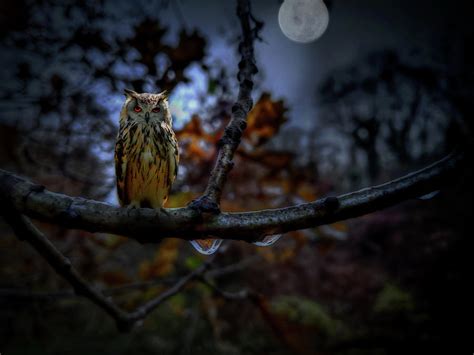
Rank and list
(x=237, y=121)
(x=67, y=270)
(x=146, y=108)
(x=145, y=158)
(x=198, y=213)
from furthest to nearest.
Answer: (x=146, y=108), (x=145, y=158), (x=67, y=270), (x=237, y=121), (x=198, y=213)

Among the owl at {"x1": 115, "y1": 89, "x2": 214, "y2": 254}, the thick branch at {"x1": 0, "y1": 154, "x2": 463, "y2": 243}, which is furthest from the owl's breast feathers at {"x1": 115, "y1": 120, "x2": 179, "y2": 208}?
the thick branch at {"x1": 0, "y1": 154, "x2": 463, "y2": 243}

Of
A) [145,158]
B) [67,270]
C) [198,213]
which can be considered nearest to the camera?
[198,213]

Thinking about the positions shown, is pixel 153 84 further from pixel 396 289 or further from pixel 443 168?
pixel 396 289

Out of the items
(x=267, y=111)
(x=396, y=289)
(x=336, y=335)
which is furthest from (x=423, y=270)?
(x=267, y=111)

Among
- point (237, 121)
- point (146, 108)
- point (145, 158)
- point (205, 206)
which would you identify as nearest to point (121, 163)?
point (145, 158)

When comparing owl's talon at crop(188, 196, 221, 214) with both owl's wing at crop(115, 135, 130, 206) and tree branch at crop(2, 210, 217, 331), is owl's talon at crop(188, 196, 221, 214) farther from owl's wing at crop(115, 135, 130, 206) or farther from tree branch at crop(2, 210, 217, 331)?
owl's wing at crop(115, 135, 130, 206)

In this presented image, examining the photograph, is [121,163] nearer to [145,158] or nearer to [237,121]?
[145,158]
